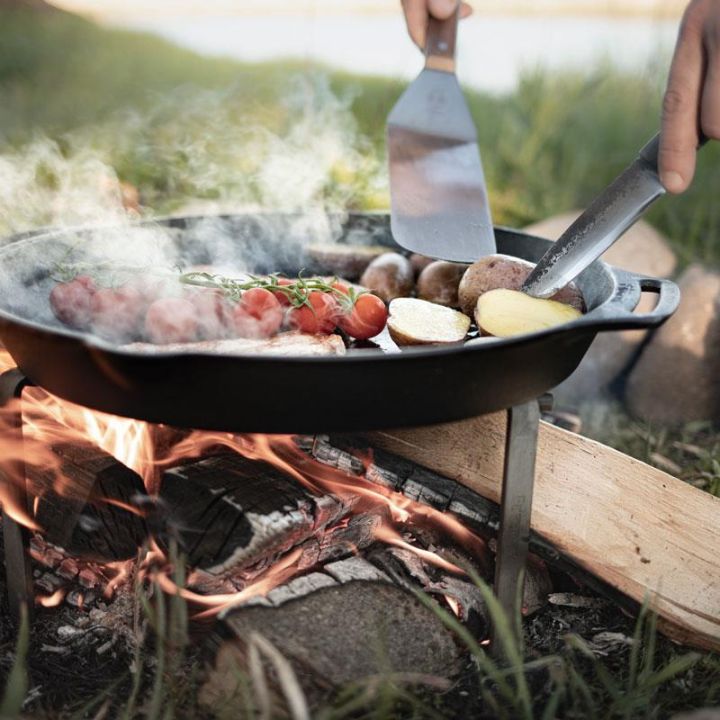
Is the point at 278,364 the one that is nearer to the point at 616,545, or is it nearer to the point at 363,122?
the point at 616,545

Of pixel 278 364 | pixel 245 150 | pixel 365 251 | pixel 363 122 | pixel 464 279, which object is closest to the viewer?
pixel 278 364

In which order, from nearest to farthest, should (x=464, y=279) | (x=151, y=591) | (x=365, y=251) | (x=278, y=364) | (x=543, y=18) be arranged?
1. (x=278, y=364)
2. (x=151, y=591)
3. (x=464, y=279)
4. (x=365, y=251)
5. (x=543, y=18)

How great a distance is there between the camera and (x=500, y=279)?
251 centimetres

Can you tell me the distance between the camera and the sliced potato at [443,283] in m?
2.85

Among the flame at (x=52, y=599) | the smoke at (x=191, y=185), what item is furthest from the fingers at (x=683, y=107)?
the flame at (x=52, y=599)

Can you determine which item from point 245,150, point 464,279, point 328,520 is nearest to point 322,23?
point 245,150

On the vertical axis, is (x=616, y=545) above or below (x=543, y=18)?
below

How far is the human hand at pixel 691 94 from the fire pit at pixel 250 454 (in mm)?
371

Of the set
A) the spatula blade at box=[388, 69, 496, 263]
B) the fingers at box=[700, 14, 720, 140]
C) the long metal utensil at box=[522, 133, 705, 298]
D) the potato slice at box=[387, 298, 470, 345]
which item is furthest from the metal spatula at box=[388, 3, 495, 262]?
the fingers at box=[700, 14, 720, 140]

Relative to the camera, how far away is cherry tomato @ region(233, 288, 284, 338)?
2324 mm

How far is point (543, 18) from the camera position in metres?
7.10

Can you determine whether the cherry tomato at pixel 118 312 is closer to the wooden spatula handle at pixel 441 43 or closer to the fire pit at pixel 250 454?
the fire pit at pixel 250 454

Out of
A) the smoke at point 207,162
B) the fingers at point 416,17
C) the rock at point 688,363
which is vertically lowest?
the rock at point 688,363

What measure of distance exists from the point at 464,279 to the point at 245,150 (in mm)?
3619
